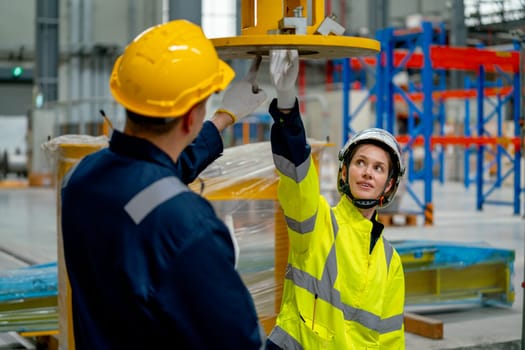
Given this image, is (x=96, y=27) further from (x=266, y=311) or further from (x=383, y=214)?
(x=266, y=311)

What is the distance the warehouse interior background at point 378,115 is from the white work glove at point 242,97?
1.55 meters

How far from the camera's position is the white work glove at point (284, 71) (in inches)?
88.4

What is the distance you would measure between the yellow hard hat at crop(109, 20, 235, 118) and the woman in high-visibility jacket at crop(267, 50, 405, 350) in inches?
26.3

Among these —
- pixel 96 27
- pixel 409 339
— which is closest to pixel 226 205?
pixel 409 339

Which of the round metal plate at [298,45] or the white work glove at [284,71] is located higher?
the round metal plate at [298,45]

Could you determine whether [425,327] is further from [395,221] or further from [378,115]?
[378,115]

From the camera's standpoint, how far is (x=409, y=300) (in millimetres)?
6172

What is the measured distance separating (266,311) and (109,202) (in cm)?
309

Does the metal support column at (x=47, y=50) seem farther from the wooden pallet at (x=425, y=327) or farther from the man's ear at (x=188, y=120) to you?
the man's ear at (x=188, y=120)

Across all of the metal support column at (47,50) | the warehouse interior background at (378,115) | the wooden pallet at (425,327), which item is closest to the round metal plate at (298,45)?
the warehouse interior background at (378,115)

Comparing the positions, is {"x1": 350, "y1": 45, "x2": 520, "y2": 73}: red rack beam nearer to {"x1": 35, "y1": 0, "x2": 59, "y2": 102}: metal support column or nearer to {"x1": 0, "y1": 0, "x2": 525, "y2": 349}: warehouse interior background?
{"x1": 0, "y1": 0, "x2": 525, "y2": 349}: warehouse interior background

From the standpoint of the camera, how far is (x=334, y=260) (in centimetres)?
252

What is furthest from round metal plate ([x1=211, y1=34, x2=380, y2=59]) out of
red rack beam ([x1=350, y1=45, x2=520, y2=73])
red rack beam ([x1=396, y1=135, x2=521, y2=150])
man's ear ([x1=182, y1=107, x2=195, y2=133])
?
red rack beam ([x1=396, y1=135, x2=521, y2=150])

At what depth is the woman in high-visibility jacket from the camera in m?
2.41
